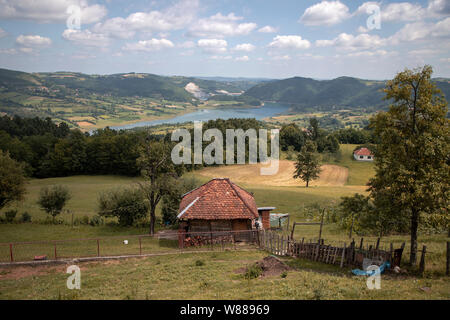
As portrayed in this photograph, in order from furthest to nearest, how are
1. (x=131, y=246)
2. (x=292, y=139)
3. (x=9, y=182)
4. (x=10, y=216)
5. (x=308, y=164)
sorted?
1. (x=292, y=139)
2. (x=308, y=164)
3. (x=10, y=216)
4. (x=9, y=182)
5. (x=131, y=246)

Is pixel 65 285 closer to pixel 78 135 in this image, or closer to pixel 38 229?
pixel 38 229

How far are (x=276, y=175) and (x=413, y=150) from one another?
6383cm

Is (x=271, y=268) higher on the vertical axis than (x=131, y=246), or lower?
higher

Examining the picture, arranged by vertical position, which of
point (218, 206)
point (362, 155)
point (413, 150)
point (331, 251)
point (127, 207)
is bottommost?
point (362, 155)

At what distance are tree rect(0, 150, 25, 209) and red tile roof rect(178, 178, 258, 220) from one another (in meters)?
20.4

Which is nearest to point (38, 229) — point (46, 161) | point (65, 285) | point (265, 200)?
point (65, 285)

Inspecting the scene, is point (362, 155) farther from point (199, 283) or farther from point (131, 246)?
point (199, 283)

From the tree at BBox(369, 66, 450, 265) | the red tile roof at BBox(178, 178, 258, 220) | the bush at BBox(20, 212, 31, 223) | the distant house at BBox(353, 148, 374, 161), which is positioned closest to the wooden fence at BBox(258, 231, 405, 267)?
the tree at BBox(369, 66, 450, 265)

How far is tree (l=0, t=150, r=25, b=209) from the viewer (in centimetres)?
3303

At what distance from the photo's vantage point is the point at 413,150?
591 inches

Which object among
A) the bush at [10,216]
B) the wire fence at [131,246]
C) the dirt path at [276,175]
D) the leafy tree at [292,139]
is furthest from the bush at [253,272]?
the leafy tree at [292,139]

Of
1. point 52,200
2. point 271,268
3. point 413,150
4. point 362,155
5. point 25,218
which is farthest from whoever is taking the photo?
point 362,155

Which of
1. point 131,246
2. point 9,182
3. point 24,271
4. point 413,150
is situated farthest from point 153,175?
point 413,150

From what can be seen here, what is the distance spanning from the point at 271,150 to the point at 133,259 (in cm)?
8488
